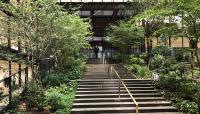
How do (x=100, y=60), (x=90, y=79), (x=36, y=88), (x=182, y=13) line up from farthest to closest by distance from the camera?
(x=100, y=60) → (x=90, y=79) → (x=36, y=88) → (x=182, y=13)

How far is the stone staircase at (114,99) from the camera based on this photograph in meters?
19.1

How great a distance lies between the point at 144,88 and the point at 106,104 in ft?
14.7

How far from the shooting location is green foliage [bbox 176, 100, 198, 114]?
18.9 m

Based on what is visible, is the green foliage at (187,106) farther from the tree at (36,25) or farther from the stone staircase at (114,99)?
the tree at (36,25)

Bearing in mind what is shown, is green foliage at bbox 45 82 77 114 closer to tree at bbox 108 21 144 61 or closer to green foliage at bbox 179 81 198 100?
green foliage at bbox 179 81 198 100

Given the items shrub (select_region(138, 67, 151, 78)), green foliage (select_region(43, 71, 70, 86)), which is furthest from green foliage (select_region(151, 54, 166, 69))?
green foliage (select_region(43, 71, 70, 86))

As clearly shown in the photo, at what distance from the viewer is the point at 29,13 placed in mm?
18734

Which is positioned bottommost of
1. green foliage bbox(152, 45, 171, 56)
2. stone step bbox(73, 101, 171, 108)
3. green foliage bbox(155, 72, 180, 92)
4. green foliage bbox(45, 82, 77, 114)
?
stone step bbox(73, 101, 171, 108)

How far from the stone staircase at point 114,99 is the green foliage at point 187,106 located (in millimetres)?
380

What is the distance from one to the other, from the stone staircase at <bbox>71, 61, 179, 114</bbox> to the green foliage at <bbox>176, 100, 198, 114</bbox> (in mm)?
380

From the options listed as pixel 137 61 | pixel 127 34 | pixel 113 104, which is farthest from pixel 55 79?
pixel 127 34

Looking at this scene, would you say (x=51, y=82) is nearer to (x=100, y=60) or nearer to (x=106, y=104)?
(x=106, y=104)

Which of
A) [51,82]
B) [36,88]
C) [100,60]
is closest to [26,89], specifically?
[36,88]

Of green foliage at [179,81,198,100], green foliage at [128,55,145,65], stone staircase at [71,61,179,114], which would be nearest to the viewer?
stone staircase at [71,61,179,114]
